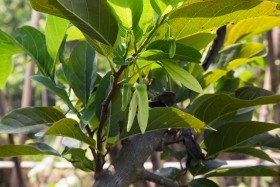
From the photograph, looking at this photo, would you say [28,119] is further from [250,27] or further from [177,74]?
[250,27]

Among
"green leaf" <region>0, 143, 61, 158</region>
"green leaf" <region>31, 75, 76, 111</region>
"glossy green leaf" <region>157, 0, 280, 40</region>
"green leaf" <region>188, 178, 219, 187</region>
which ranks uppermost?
"glossy green leaf" <region>157, 0, 280, 40</region>

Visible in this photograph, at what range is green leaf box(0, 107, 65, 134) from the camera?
0.61 meters

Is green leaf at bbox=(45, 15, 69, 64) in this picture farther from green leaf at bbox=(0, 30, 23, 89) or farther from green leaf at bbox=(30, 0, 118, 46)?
green leaf at bbox=(30, 0, 118, 46)

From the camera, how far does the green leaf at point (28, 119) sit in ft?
1.99

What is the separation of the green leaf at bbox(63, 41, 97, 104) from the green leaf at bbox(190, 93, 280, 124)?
172 millimetres

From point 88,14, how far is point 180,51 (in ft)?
0.40

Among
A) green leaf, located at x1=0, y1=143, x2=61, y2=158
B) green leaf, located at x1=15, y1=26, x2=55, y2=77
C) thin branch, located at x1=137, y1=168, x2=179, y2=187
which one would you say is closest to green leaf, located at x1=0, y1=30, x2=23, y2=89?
green leaf, located at x1=15, y1=26, x2=55, y2=77

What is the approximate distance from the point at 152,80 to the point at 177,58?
17 cm

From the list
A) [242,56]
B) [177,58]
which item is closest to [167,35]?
[177,58]

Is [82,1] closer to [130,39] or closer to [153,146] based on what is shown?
[130,39]

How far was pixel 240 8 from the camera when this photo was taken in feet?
1.68

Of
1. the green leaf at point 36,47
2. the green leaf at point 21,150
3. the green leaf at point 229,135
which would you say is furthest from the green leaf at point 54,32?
the green leaf at point 229,135

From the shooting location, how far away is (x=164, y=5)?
1.63 ft

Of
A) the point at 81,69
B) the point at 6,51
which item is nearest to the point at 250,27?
the point at 81,69
